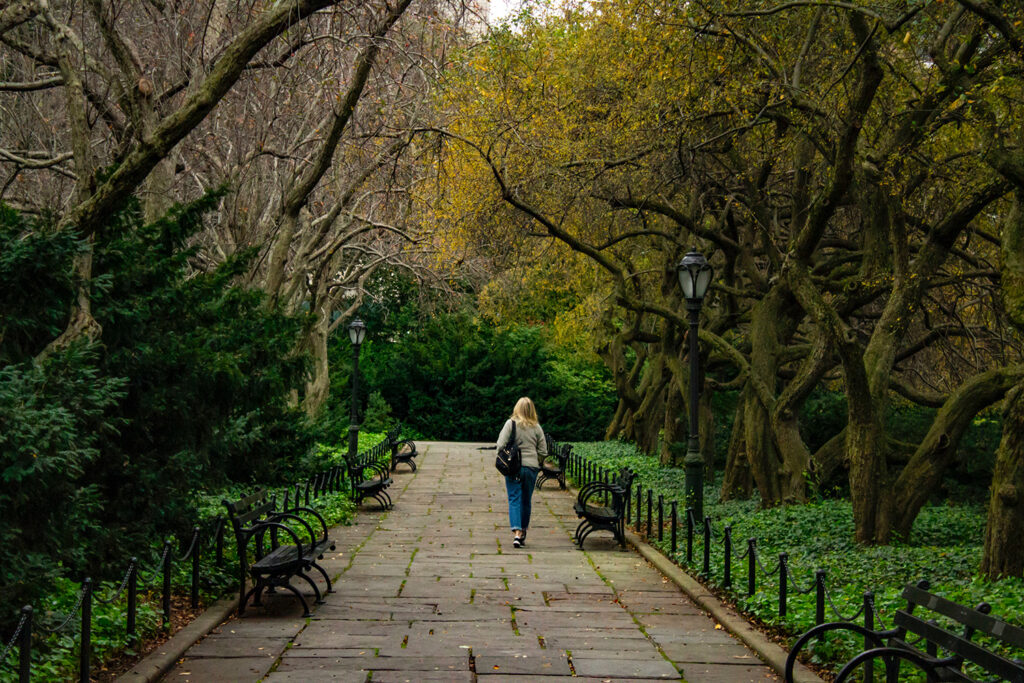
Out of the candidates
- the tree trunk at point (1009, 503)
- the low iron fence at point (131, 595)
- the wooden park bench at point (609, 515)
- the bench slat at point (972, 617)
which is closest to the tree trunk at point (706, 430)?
the wooden park bench at point (609, 515)

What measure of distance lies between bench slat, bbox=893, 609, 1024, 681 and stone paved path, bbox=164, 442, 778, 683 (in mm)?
1571

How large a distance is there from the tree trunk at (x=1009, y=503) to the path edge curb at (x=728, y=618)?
257cm

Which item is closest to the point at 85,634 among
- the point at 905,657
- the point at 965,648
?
the point at 905,657

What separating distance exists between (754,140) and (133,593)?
13.2 m

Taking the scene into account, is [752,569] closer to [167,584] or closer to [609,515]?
[609,515]

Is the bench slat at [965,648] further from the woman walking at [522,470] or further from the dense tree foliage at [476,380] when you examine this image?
the dense tree foliage at [476,380]

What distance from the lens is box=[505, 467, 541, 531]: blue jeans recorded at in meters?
14.0

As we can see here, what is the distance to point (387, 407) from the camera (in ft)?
136

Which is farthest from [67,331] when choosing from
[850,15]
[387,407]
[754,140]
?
[387,407]

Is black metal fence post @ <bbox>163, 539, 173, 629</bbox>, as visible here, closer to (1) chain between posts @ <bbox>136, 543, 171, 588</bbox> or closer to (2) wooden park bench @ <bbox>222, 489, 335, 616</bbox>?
(1) chain between posts @ <bbox>136, 543, 171, 588</bbox>

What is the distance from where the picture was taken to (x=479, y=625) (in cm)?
871

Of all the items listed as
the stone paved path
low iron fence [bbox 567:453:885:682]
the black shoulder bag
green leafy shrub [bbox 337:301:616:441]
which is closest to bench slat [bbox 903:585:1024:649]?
low iron fence [bbox 567:453:885:682]

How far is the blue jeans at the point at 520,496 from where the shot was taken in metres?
14.0

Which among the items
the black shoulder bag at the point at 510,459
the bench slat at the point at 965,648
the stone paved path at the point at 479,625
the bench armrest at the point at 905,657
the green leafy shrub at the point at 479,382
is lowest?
the stone paved path at the point at 479,625
